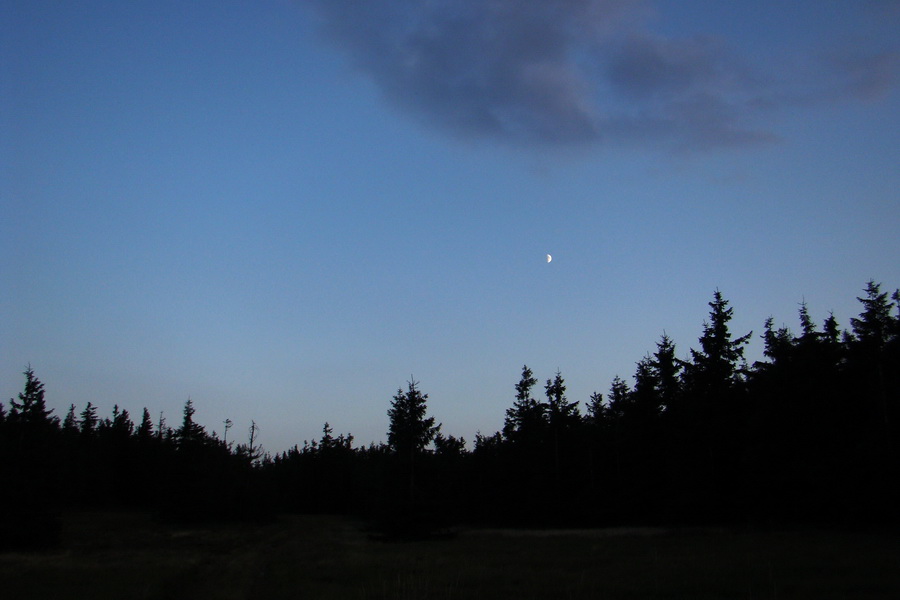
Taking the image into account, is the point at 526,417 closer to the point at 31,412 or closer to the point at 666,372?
the point at 666,372

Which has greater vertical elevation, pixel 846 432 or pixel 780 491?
pixel 846 432

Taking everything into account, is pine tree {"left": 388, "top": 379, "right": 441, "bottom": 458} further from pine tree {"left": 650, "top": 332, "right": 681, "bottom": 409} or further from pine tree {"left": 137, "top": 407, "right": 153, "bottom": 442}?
pine tree {"left": 137, "top": 407, "right": 153, "bottom": 442}

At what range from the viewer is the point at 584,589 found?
2119 cm

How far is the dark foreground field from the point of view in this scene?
829 inches

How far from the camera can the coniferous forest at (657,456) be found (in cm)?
4194

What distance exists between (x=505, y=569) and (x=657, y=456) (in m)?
36.8

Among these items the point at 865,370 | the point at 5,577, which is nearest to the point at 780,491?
the point at 865,370

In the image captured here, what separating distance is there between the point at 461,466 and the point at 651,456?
34555mm

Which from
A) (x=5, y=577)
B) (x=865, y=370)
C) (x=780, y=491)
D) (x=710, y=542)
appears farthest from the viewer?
(x=780, y=491)

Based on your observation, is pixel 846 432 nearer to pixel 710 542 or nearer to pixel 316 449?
pixel 710 542

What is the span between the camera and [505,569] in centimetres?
2745

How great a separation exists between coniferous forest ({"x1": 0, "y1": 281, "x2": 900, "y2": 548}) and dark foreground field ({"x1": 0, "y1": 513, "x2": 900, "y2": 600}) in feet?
19.4

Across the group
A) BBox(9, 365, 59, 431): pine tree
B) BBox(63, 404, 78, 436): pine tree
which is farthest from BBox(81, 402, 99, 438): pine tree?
BBox(9, 365, 59, 431): pine tree

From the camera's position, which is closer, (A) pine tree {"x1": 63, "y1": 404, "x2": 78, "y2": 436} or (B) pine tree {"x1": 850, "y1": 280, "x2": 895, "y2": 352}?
(B) pine tree {"x1": 850, "y1": 280, "x2": 895, "y2": 352}
